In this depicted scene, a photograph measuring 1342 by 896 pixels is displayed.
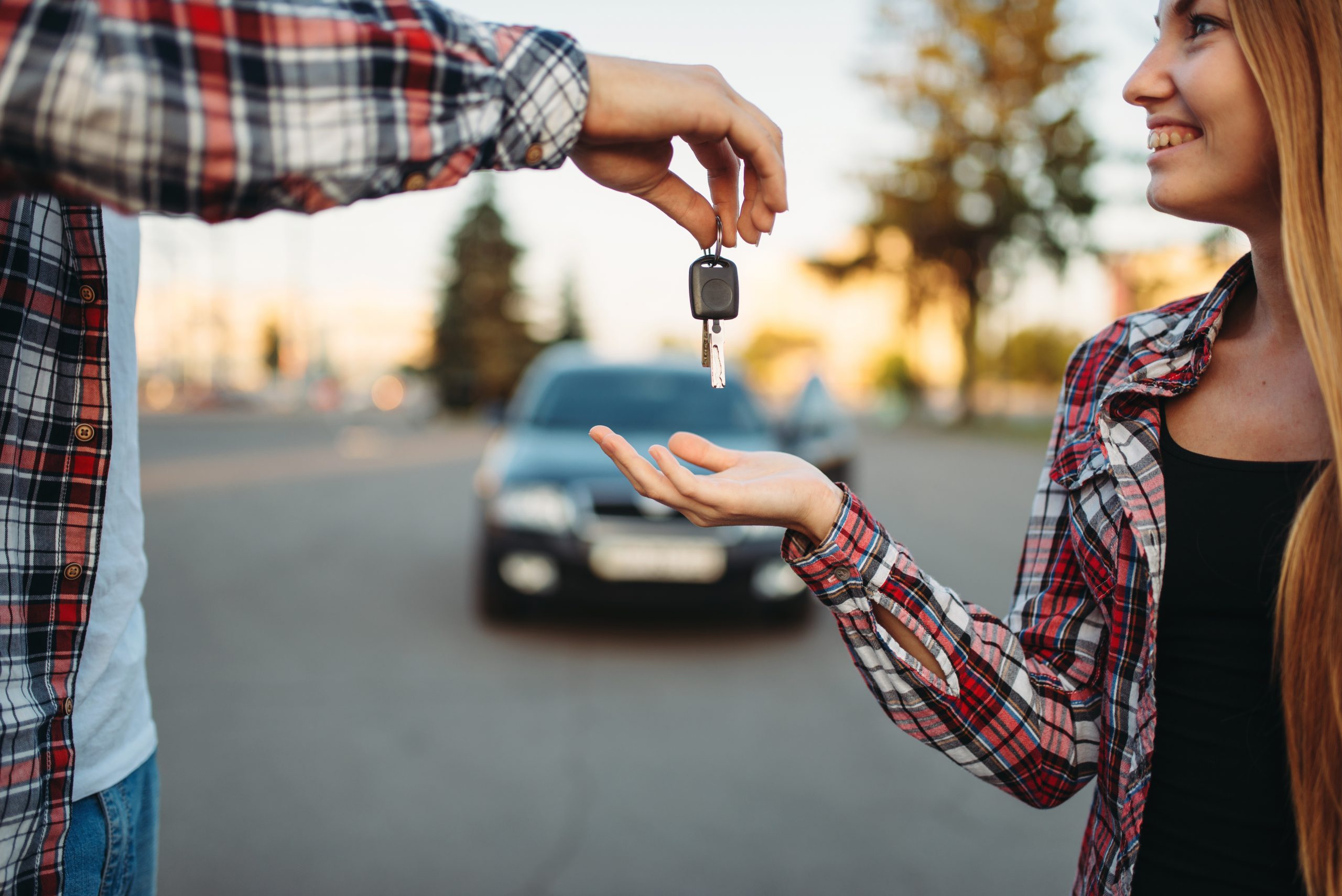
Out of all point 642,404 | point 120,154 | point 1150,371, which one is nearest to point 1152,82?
point 1150,371

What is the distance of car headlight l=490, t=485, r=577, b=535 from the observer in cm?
550

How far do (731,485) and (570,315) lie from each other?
4769 centimetres

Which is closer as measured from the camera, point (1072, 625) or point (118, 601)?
point (118, 601)

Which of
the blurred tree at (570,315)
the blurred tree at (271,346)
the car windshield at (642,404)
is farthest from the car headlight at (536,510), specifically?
the blurred tree at (271,346)

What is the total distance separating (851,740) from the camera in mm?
4258

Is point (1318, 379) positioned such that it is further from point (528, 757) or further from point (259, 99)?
point (528, 757)

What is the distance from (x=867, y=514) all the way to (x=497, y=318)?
42.5 meters

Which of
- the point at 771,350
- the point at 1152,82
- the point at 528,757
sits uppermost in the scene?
the point at 771,350

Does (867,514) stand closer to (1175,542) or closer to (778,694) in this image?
(1175,542)

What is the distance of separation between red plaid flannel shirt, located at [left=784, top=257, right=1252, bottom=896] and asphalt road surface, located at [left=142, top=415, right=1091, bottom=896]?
5.66 feet

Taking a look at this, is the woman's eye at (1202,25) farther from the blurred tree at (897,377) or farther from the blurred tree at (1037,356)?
the blurred tree at (897,377)

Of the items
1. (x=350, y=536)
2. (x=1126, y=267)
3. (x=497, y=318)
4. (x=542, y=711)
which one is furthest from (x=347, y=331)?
(x=542, y=711)

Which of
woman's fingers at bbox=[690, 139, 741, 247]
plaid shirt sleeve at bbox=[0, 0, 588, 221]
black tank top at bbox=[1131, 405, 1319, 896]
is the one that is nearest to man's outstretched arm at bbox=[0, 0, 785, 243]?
plaid shirt sleeve at bbox=[0, 0, 588, 221]

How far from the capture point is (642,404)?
652cm
